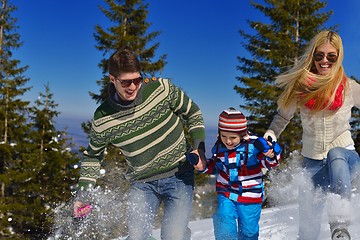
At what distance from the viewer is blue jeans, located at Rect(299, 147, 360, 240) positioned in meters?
3.32

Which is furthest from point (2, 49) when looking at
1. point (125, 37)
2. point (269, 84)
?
point (269, 84)

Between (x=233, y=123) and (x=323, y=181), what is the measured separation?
44.7 inches

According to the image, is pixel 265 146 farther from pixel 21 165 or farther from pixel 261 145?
pixel 21 165

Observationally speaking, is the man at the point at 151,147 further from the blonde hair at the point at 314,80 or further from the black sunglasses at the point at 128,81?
the blonde hair at the point at 314,80

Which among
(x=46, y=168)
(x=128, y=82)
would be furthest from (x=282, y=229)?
(x=46, y=168)

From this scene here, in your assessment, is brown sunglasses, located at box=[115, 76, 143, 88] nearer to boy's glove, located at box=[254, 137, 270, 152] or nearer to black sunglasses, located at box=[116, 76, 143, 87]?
black sunglasses, located at box=[116, 76, 143, 87]

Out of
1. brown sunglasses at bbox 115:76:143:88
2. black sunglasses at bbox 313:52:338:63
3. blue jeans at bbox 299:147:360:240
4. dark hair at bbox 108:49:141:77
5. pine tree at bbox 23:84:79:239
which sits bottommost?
blue jeans at bbox 299:147:360:240

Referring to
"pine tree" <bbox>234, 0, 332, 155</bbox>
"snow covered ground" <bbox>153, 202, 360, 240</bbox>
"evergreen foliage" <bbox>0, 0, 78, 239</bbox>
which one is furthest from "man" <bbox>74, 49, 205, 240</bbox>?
"evergreen foliage" <bbox>0, 0, 78, 239</bbox>

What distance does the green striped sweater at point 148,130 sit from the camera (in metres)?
3.25

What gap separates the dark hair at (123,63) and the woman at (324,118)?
1.51m

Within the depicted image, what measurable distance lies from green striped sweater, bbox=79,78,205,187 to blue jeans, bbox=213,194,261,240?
21.1 inches

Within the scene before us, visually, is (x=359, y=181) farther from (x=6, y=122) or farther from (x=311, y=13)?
(x=6, y=122)

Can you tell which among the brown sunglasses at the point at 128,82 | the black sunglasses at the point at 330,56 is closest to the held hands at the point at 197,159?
the brown sunglasses at the point at 128,82

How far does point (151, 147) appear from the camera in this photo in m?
3.29
